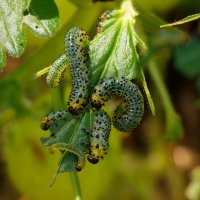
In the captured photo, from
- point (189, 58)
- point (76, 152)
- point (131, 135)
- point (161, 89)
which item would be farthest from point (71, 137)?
point (131, 135)

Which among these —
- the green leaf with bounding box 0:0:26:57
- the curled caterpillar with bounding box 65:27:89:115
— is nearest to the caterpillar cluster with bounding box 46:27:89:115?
the curled caterpillar with bounding box 65:27:89:115

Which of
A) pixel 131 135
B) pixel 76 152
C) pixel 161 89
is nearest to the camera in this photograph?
pixel 76 152

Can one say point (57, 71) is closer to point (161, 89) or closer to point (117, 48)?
point (117, 48)

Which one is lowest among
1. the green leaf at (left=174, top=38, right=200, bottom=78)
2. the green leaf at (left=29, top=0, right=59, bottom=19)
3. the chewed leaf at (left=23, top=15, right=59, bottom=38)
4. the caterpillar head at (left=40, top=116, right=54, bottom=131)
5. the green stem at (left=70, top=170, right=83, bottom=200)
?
the green leaf at (left=174, top=38, right=200, bottom=78)

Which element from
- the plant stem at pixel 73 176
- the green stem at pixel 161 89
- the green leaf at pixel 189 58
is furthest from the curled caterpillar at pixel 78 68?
the green leaf at pixel 189 58

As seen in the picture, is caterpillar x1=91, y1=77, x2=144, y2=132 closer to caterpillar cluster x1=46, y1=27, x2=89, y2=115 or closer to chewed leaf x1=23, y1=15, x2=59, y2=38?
caterpillar cluster x1=46, y1=27, x2=89, y2=115

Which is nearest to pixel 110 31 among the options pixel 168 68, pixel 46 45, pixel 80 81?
pixel 80 81
